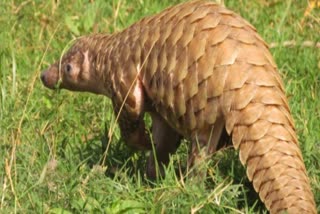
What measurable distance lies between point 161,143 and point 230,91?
687 mm

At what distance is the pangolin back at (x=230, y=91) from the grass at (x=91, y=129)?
0.24 metres

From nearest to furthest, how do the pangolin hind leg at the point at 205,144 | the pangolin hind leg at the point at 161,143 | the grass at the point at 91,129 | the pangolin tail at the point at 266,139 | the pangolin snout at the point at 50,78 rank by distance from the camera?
the pangolin tail at the point at 266,139 < the pangolin hind leg at the point at 205,144 < the grass at the point at 91,129 < the pangolin hind leg at the point at 161,143 < the pangolin snout at the point at 50,78

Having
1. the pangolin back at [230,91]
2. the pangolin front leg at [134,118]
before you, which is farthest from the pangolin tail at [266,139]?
the pangolin front leg at [134,118]

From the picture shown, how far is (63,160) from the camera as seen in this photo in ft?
18.5

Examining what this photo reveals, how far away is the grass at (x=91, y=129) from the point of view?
16.4 ft

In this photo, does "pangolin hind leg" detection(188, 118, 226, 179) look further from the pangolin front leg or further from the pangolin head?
the pangolin head

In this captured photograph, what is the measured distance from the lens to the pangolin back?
470 centimetres

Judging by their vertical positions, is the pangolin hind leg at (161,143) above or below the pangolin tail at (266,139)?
below

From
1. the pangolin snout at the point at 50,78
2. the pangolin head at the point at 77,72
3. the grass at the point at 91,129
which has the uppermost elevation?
the pangolin head at the point at 77,72

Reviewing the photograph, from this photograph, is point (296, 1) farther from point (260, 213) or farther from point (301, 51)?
point (260, 213)

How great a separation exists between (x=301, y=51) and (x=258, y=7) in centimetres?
80

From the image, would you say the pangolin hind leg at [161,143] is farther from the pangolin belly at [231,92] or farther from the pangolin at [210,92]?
the pangolin belly at [231,92]

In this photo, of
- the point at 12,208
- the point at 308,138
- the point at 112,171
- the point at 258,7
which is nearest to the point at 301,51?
the point at 258,7

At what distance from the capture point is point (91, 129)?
6215 millimetres
